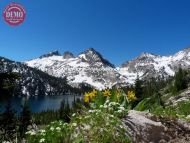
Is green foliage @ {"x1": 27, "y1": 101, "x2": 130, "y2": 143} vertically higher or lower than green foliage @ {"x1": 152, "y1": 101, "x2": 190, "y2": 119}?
lower

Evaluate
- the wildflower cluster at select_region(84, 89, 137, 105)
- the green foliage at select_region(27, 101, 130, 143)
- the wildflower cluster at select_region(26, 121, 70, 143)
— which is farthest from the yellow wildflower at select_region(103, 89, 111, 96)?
the wildflower cluster at select_region(26, 121, 70, 143)

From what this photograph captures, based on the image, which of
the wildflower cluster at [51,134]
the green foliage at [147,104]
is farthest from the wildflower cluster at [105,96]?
the green foliage at [147,104]

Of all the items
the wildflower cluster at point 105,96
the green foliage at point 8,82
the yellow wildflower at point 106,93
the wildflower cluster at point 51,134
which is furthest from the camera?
the green foliage at point 8,82

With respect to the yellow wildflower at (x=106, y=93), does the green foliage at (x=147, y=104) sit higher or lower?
lower

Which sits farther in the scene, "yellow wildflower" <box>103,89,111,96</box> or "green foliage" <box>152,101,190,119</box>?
"green foliage" <box>152,101,190,119</box>

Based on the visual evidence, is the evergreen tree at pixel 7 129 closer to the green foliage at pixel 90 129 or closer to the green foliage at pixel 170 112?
the green foliage at pixel 90 129

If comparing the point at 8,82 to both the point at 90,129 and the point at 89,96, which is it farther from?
the point at 90,129

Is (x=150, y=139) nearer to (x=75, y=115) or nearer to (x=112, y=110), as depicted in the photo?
(x=112, y=110)

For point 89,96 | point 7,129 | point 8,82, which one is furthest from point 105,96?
point 8,82

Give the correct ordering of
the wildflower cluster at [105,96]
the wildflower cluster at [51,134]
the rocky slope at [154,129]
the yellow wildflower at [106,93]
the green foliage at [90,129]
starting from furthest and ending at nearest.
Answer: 1. the yellow wildflower at [106,93]
2. the wildflower cluster at [105,96]
3. the rocky slope at [154,129]
4. the wildflower cluster at [51,134]
5. the green foliage at [90,129]

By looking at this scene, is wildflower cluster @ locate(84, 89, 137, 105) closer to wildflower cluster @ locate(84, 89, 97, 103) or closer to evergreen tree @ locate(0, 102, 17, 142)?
wildflower cluster @ locate(84, 89, 97, 103)

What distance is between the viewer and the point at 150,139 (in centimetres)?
763

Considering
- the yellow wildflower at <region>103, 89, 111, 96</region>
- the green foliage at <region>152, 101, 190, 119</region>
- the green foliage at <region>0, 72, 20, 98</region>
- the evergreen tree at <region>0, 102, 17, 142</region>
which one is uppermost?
the green foliage at <region>0, 72, 20, 98</region>

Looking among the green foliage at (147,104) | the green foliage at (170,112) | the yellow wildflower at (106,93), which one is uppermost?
the yellow wildflower at (106,93)
